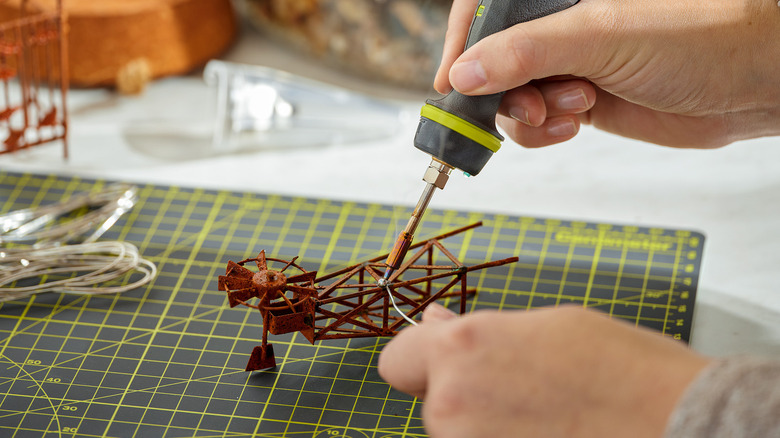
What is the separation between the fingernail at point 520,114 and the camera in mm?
891

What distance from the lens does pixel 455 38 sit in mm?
841

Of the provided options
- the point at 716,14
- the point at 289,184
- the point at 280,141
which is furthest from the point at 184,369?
the point at 716,14

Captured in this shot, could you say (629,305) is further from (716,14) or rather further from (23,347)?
(23,347)

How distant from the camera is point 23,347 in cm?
85

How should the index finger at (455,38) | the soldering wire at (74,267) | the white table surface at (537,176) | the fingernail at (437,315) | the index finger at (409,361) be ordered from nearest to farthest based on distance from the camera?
1. the index finger at (409,361)
2. the fingernail at (437,315)
3. the index finger at (455,38)
4. the soldering wire at (74,267)
5. the white table surface at (537,176)

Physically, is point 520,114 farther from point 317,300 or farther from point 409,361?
point 409,361

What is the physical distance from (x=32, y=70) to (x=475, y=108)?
2.26 ft

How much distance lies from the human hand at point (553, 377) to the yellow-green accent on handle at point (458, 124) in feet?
0.79

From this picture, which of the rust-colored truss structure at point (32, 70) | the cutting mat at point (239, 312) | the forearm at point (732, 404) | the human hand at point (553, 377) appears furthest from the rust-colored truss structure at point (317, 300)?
the rust-colored truss structure at point (32, 70)

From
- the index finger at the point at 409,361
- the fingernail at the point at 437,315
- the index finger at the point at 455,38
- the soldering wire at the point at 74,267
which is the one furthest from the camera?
the soldering wire at the point at 74,267

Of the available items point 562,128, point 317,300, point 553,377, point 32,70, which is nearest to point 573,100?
point 562,128

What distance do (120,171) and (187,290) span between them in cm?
31

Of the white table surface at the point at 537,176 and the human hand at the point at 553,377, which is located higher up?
the human hand at the point at 553,377

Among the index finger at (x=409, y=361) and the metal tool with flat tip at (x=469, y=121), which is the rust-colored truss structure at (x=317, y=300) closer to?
the metal tool with flat tip at (x=469, y=121)
